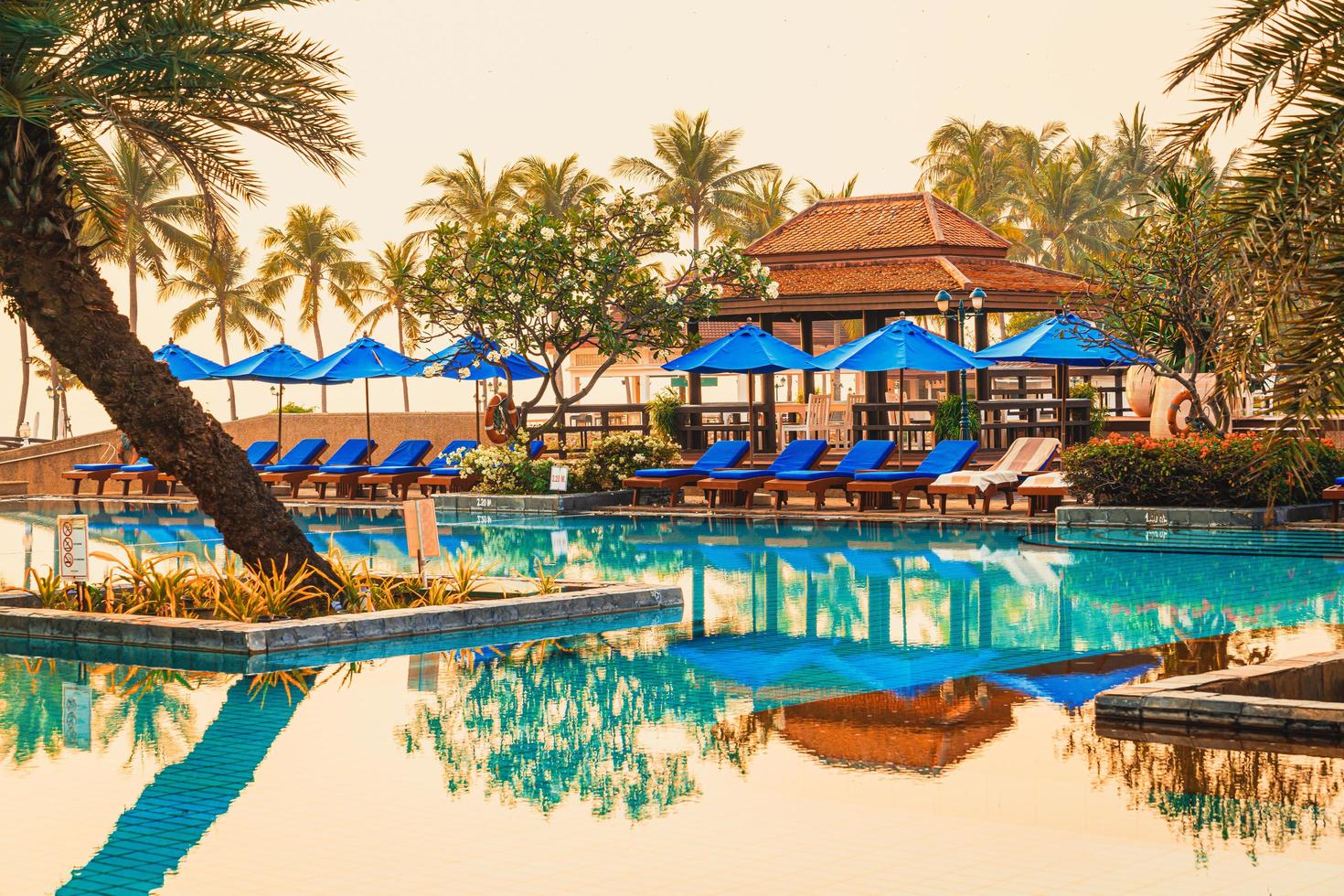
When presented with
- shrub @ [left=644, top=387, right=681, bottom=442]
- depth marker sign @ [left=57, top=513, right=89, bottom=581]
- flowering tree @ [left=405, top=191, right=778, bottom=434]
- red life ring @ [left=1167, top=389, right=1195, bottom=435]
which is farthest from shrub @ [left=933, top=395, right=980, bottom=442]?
depth marker sign @ [left=57, top=513, right=89, bottom=581]

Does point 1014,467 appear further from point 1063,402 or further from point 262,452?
point 262,452

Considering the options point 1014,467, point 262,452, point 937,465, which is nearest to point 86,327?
point 937,465

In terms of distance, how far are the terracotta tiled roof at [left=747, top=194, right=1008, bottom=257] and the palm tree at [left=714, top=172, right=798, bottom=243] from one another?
70.5 ft

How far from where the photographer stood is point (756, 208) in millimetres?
59000

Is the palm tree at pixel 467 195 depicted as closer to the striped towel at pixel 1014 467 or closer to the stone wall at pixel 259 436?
the stone wall at pixel 259 436

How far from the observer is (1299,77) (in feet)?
24.4

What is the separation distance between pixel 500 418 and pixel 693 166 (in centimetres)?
3101

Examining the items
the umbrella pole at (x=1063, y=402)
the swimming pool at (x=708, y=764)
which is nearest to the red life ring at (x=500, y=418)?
the umbrella pole at (x=1063, y=402)

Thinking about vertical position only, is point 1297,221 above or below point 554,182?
below

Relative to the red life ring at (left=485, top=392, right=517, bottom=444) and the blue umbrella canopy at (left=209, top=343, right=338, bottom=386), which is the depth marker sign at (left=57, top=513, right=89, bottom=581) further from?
the blue umbrella canopy at (left=209, top=343, right=338, bottom=386)

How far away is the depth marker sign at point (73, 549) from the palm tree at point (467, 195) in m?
45.0

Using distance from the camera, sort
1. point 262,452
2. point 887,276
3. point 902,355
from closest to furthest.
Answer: point 902,355 < point 887,276 < point 262,452

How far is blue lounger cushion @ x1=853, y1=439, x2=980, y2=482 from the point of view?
2183cm

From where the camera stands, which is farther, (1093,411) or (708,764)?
(1093,411)
